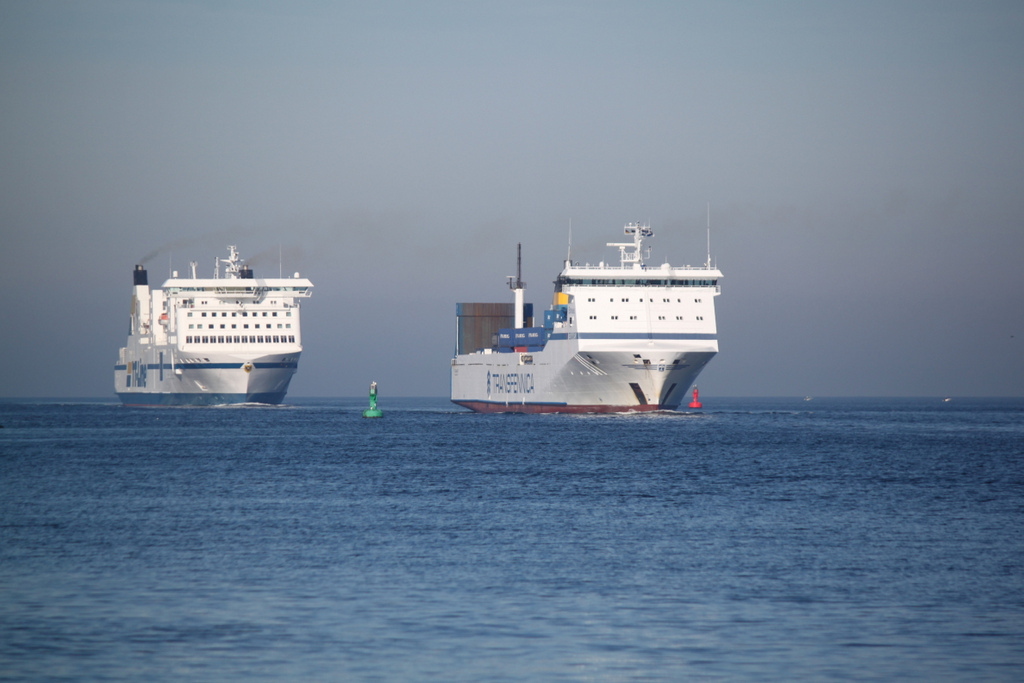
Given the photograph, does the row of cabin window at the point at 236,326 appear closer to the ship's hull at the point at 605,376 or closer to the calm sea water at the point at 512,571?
the ship's hull at the point at 605,376

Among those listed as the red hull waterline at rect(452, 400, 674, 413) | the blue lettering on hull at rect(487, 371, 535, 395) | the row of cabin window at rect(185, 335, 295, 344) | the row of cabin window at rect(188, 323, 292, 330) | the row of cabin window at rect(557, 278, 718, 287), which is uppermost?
the row of cabin window at rect(557, 278, 718, 287)

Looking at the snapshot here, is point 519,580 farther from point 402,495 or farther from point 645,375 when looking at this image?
point 645,375

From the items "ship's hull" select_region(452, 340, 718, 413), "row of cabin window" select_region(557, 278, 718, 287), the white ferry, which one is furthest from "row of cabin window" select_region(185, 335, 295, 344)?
"row of cabin window" select_region(557, 278, 718, 287)

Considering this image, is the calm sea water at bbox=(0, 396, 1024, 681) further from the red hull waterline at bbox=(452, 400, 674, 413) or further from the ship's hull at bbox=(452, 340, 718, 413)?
the red hull waterline at bbox=(452, 400, 674, 413)

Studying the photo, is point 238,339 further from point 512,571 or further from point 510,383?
point 512,571

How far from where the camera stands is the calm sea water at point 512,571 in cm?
1506

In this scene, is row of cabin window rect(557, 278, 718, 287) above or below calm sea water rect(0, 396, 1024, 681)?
above

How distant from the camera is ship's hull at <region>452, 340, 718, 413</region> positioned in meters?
75.4

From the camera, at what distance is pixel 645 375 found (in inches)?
2992

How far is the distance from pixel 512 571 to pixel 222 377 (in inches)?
3297

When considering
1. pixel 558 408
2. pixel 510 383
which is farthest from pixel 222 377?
Answer: pixel 558 408

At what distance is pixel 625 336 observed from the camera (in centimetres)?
7575

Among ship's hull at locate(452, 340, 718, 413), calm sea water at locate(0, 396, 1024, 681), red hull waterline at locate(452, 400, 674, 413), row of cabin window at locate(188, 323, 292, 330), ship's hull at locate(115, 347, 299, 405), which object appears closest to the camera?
calm sea water at locate(0, 396, 1024, 681)

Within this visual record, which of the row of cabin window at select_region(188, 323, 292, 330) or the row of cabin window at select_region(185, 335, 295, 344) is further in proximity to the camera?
the row of cabin window at select_region(188, 323, 292, 330)
